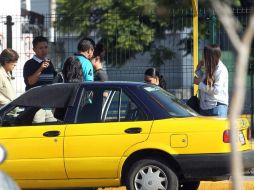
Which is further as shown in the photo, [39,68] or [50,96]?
[39,68]

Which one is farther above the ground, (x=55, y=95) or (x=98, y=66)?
(x=98, y=66)

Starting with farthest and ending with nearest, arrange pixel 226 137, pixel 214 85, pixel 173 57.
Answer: pixel 173 57
pixel 214 85
pixel 226 137

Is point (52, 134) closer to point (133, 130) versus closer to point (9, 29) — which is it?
point (133, 130)

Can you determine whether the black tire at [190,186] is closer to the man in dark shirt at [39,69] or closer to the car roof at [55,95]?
the car roof at [55,95]

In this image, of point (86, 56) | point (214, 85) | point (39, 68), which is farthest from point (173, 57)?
point (214, 85)

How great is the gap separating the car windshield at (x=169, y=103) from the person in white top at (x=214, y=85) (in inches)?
42.4

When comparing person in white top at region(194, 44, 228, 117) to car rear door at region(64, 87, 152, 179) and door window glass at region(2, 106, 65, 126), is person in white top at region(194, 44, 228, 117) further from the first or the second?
door window glass at region(2, 106, 65, 126)

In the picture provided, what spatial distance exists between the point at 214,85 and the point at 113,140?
207 centimetres

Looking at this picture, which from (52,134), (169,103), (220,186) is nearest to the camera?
(52,134)

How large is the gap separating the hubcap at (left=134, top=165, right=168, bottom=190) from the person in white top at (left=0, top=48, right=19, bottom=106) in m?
2.89

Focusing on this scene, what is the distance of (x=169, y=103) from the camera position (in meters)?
9.23

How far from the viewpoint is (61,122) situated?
9.20 m

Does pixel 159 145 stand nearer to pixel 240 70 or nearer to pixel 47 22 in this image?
pixel 240 70

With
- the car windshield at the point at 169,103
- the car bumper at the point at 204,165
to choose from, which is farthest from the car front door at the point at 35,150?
the car bumper at the point at 204,165
